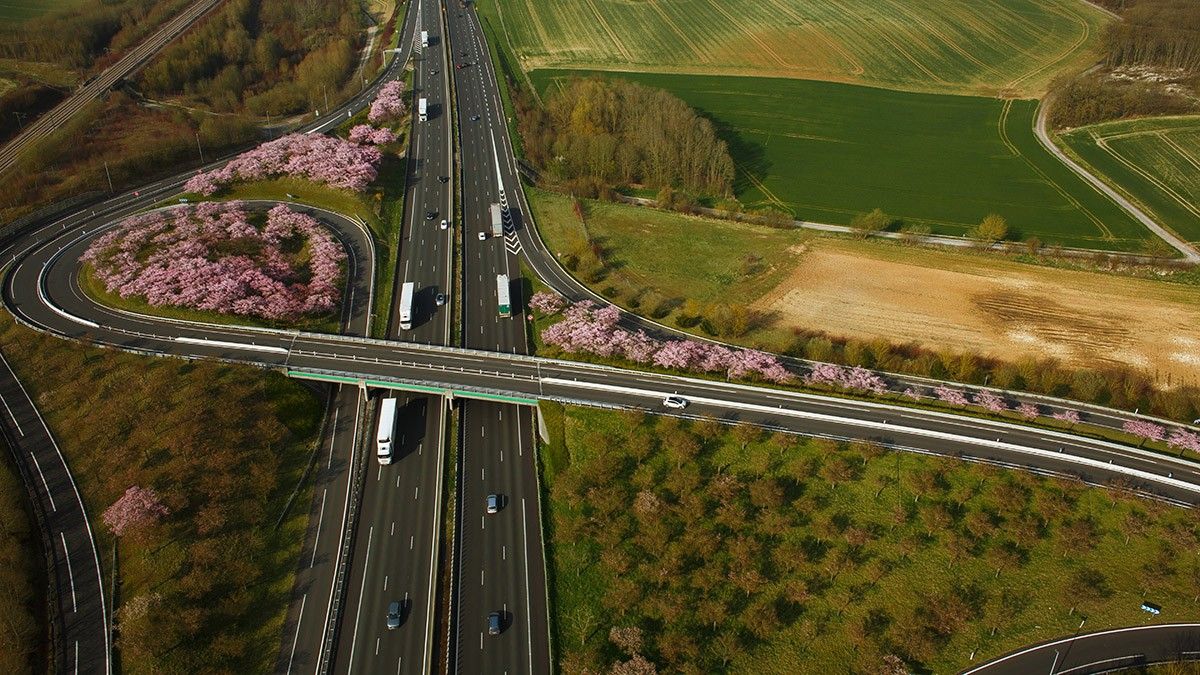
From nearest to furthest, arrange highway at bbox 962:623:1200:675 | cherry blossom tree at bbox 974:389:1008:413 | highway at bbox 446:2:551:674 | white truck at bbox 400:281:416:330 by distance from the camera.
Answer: highway at bbox 962:623:1200:675
highway at bbox 446:2:551:674
cherry blossom tree at bbox 974:389:1008:413
white truck at bbox 400:281:416:330

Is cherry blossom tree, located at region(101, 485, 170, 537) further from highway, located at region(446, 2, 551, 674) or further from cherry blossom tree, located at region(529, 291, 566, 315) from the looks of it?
cherry blossom tree, located at region(529, 291, 566, 315)

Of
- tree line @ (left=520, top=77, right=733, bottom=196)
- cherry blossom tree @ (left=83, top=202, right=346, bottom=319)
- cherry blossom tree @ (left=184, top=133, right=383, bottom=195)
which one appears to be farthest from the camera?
tree line @ (left=520, top=77, right=733, bottom=196)

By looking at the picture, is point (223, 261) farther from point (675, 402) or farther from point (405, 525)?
point (675, 402)

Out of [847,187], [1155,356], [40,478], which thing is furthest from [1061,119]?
[40,478]

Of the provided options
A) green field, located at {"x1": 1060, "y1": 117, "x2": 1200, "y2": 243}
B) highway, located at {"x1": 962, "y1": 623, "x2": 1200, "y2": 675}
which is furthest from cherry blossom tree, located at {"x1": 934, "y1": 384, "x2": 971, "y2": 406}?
green field, located at {"x1": 1060, "y1": 117, "x2": 1200, "y2": 243}

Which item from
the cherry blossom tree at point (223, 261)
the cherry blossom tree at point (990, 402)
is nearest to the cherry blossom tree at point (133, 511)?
the cherry blossom tree at point (223, 261)

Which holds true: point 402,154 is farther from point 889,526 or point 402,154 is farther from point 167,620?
point 889,526

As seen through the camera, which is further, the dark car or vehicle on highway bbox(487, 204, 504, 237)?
A: vehicle on highway bbox(487, 204, 504, 237)
